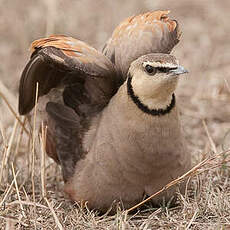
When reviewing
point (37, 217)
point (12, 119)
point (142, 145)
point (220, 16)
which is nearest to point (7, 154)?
point (37, 217)

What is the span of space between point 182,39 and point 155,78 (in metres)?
3.75

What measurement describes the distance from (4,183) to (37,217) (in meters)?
0.57

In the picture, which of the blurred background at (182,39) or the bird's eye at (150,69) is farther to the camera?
the blurred background at (182,39)

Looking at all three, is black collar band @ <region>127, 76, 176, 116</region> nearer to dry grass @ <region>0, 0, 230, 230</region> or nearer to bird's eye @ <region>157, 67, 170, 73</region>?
bird's eye @ <region>157, 67, 170, 73</region>

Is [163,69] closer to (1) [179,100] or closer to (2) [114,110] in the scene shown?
(2) [114,110]

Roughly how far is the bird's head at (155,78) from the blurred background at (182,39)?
1.71 metres

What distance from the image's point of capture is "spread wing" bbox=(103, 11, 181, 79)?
3.75 m

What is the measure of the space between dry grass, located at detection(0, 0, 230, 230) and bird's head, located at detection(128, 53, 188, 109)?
1.56 ft

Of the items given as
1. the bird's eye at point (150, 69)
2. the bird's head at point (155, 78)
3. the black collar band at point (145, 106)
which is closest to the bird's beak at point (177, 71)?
the bird's head at point (155, 78)

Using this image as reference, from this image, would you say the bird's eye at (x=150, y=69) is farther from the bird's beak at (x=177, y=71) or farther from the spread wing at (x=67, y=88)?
the spread wing at (x=67, y=88)

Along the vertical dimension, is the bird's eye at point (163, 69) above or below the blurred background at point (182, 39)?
above

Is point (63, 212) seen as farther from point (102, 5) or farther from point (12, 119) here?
point (102, 5)

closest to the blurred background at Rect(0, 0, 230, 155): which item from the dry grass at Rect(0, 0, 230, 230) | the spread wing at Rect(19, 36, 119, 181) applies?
the dry grass at Rect(0, 0, 230, 230)

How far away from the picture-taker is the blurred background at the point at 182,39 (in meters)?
5.42
